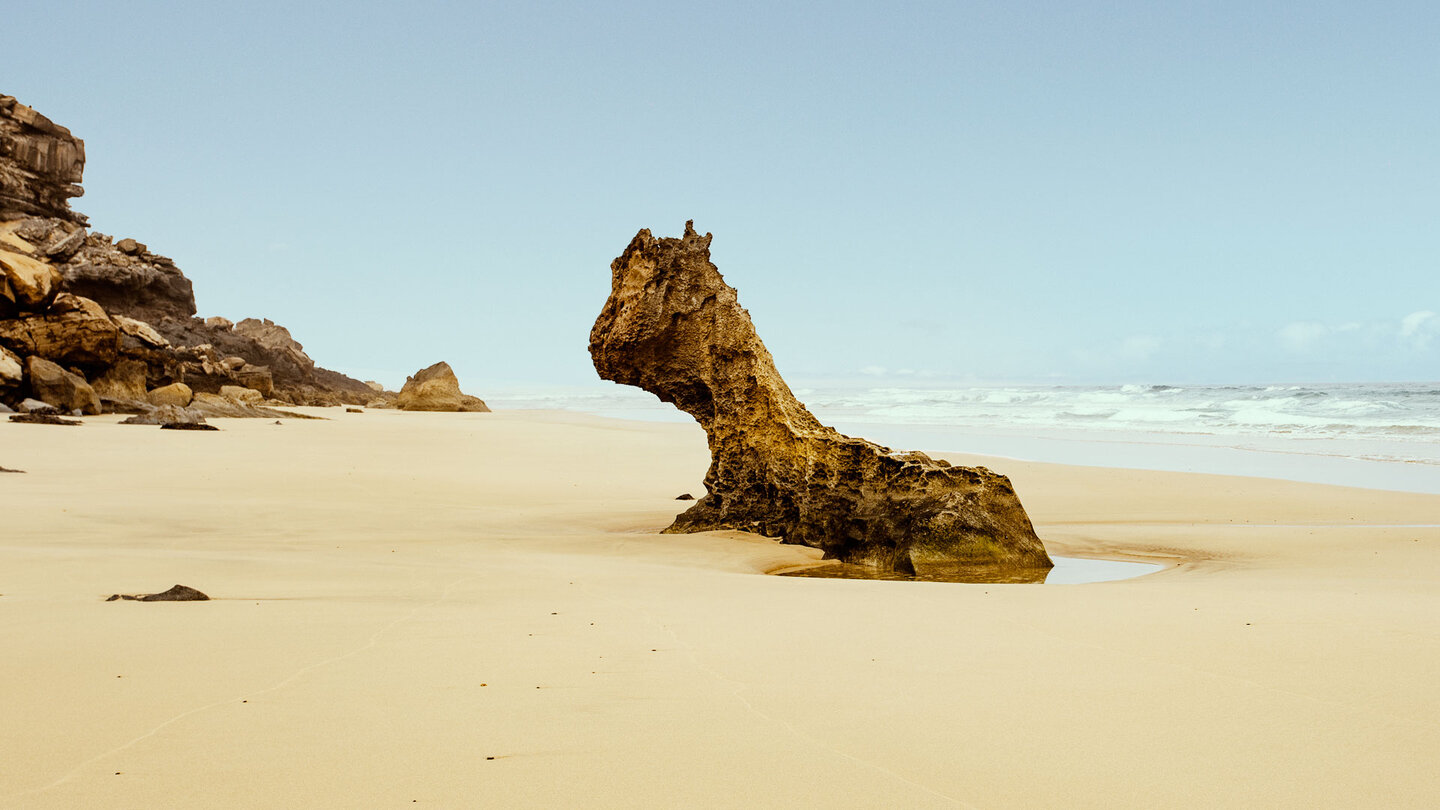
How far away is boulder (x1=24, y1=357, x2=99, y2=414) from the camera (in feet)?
63.8

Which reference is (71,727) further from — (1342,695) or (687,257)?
(687,257)

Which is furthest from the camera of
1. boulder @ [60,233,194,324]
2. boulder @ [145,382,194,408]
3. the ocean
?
boulder @ [60,233,194,324]

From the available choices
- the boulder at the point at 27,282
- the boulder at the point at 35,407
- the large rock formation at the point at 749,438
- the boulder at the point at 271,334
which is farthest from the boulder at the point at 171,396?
the boulder at the point at 271,334

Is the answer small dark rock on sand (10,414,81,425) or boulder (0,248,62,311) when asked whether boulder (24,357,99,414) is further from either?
small dark rock on sand (10,414,81,425)

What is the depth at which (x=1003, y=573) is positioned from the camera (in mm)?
6316

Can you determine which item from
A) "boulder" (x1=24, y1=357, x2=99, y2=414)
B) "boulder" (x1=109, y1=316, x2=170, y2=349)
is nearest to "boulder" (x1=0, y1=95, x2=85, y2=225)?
"boulder" (x1=109, y1=316, x2=170, y2=349)

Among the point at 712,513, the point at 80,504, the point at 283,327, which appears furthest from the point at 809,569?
the point at 283,327

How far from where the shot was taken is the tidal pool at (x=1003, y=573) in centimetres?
611

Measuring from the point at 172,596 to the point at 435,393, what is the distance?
31.6m

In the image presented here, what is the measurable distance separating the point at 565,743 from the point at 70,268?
3570 centimetres

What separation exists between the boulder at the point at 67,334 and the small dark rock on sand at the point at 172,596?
20.0 m

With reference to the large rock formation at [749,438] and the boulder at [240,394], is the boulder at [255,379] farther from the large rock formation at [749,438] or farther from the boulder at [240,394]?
the large rock formation at [749,438]

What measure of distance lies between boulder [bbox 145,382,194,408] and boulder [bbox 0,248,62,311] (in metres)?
2.85

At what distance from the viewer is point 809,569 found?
264 inches
